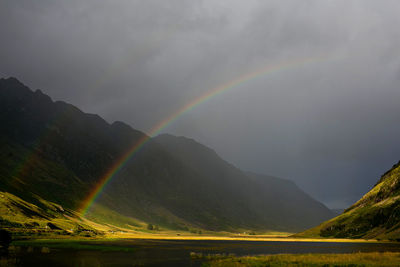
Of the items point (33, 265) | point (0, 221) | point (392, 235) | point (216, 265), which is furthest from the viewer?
point (392, 235)

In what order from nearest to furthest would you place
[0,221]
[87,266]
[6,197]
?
[87,266] → [0,221] → [6,197]

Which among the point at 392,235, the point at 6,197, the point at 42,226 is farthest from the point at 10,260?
the point at 392,235

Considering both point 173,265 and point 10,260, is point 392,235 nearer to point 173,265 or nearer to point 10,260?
point 173,265

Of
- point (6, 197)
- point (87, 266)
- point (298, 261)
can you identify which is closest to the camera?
point (87, 266)

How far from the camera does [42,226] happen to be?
15838cm

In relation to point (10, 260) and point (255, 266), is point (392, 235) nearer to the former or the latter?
point (255, 266)

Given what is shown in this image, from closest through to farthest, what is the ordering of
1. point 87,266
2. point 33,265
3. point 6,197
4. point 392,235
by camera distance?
point 33,265 → point 87,266 → point 6,197 → point 392,235

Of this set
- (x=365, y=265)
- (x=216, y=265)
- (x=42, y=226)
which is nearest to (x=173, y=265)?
(x=216, y=265)

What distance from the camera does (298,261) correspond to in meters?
64.8

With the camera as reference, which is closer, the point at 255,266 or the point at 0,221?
the point at 255,266

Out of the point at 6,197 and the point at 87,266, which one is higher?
the point at 6,197

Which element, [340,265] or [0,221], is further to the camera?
[0,221]

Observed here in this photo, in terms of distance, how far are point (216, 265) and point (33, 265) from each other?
31.3 metres

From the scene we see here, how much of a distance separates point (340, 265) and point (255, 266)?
15.4 m
